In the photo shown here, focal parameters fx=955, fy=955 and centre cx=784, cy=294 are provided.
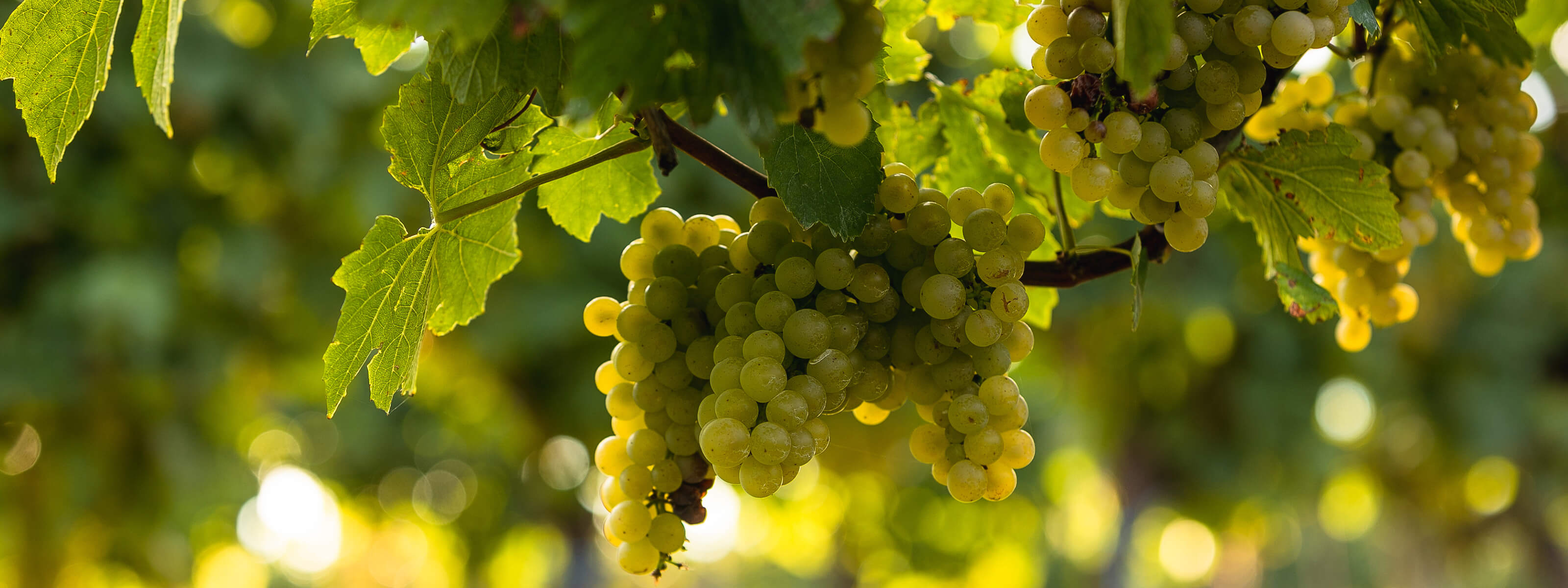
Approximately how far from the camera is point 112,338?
3.15 m

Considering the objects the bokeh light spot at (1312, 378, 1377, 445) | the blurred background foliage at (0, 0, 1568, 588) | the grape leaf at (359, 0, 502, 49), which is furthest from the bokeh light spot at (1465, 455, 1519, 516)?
the grape leaf at (359, 0, 502, 49)

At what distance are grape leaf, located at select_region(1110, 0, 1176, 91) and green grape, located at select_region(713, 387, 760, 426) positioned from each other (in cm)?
19

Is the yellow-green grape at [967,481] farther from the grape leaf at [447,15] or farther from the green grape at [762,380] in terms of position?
the grape leaf at [447,15]

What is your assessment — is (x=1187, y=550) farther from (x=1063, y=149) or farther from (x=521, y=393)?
(x=1063, y=149)

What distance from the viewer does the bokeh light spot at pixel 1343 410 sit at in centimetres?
449

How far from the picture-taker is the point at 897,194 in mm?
441

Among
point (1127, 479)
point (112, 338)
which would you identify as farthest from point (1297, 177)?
point (1127, 479)

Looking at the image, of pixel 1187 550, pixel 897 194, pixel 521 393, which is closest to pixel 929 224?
pixel 897 194

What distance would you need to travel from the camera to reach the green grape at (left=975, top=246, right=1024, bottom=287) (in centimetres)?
42

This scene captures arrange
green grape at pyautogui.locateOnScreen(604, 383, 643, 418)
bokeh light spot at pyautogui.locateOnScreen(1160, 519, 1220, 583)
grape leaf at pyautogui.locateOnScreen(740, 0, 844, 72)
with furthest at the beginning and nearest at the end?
1. bokeh light spot at pyautogui.locateOnScreen(1160, 519, 1220, 583)
2. green grape at pyautogui.locateOnScreen(604, 383, 643, 418)
3. grape leaf at pyautogui.locateOnScreen(740, 0, 844, 72)

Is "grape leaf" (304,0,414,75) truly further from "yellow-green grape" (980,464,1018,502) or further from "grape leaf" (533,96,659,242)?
"yellow-green grape" (980,464,1018,502)

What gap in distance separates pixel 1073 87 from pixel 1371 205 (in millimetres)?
234

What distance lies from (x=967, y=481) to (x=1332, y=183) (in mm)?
272

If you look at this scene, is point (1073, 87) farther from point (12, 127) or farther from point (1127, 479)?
point (1127, 479)
